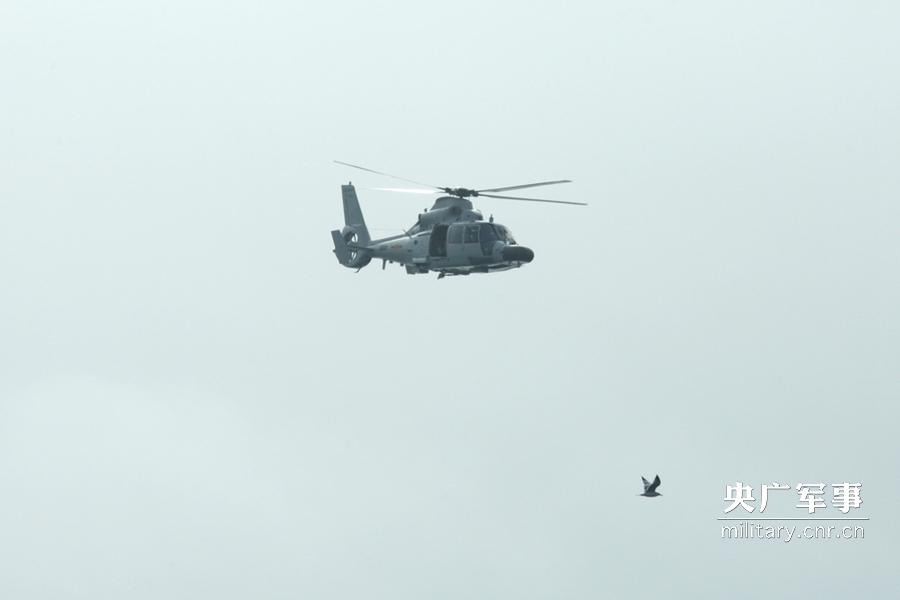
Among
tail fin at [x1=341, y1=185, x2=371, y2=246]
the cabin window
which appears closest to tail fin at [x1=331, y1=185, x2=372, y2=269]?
tail fin at [x1=341, y1=185, x2=371, y2=246]

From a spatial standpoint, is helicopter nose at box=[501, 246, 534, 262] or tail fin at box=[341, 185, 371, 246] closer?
helicopter nose at box=[501, 246, 534, 262]

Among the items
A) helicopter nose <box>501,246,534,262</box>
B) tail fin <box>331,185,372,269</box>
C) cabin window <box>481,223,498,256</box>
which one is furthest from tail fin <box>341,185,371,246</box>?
helicopter nose <box>501,246,534,262</box>

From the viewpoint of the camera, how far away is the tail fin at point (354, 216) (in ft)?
548

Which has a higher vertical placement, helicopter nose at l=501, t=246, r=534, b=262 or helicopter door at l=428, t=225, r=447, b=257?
helicopter door at l=428, t=225, r=447, b=257

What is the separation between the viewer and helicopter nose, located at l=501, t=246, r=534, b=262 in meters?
155

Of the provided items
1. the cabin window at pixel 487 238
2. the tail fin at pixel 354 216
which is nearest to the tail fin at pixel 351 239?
the tail fin at pixel 354 216

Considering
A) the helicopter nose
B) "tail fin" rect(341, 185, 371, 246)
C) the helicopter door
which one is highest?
"tail fin" rect(341, 185, 371, 246)

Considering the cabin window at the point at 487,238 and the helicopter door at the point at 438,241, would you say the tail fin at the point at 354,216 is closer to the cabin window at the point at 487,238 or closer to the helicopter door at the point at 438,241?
the helicopter door at the point at 438,241

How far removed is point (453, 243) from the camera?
156 metres

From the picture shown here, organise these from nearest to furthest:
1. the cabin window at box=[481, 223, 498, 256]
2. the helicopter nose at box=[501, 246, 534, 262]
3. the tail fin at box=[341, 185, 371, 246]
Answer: the helicopter nose at box=[501, 246, 534, 262] < the cabin window at box=[481, 223, 498, 256] < the tail fin at box=[341, 185, 371, 246]

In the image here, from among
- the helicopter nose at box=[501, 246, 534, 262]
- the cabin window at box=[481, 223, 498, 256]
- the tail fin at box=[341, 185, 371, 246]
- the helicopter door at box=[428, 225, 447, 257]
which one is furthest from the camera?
the tail fin at box=[341, 185, 371, 246]

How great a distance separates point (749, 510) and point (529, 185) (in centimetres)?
3441

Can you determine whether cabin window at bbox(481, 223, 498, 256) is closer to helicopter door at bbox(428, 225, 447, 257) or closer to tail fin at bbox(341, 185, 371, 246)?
helicopter door at bbox(428, 225, 447, 257)

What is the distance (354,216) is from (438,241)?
515 inches
